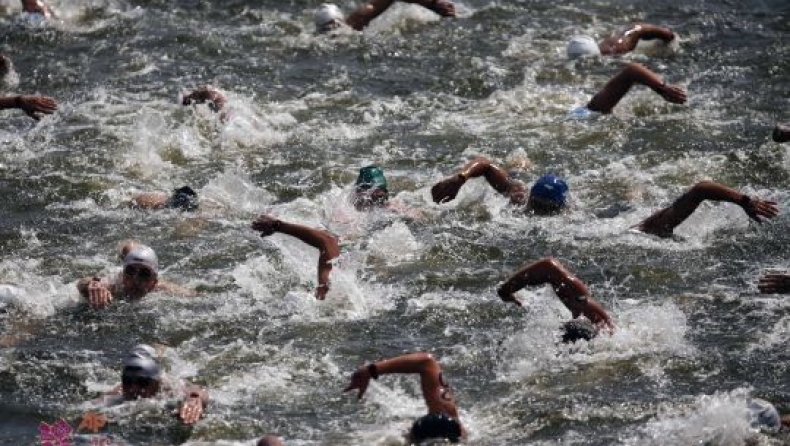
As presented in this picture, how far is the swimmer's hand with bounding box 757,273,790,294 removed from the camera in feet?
40.1

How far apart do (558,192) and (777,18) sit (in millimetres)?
6904

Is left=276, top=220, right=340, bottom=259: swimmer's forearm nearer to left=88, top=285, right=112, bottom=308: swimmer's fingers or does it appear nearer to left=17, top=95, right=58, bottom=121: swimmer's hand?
left=88, top=285, right=112, bottom=308: swimmer's fingers

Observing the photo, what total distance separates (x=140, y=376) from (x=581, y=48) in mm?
9176

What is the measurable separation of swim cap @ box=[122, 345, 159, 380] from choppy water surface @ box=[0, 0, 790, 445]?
0.24 metres

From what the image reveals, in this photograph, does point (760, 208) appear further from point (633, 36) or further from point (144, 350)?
point (633, 36)

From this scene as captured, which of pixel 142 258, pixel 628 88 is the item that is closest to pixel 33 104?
pixel 142 258

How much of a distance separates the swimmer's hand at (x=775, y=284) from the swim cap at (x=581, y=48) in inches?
279

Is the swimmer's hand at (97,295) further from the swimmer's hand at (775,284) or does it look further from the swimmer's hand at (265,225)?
the swimmer's hand at (775,284)

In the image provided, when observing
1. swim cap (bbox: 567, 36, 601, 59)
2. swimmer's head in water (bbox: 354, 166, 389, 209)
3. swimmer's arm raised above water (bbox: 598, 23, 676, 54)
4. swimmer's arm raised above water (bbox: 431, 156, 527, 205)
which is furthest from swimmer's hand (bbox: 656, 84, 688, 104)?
swimmer's head in water (bbox: 354, 166, 389, 209)

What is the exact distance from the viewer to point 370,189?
14.9 m

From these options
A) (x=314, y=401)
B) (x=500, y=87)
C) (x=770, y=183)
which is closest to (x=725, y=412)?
(x=314, y=401)

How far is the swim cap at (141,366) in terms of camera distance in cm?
1141

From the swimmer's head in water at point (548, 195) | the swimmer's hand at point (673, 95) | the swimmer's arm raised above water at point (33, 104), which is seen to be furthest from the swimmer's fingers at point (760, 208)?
the swimmer's arm raised above water at point (33, 104)

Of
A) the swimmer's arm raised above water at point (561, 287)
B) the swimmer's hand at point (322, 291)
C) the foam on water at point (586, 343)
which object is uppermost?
the swimmer's arm raised above water at point (561, 287)
